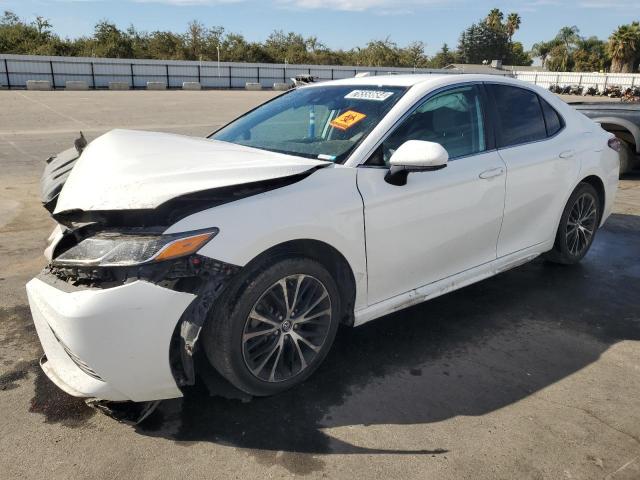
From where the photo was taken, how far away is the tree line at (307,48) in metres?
53.1

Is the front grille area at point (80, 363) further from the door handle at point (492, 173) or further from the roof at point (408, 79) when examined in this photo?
the door handle at point (492, 173)

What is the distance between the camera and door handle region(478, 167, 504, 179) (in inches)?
140

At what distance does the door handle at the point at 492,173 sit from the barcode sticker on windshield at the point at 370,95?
2.69 feet

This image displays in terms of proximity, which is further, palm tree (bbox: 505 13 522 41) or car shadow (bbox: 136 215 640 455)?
palm tree (bbox: 505 13 522 41)

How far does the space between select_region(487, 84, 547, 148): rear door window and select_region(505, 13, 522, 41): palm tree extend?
11518 centimetres

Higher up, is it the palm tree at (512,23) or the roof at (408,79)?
the palm tree at (512,23)

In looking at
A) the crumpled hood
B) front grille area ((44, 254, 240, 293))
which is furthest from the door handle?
front grille area ((44, 254, 240, 293))

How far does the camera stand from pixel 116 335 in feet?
7.64

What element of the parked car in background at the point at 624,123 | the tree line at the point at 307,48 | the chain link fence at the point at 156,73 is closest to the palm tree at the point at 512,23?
the tree line at the point at 307,48

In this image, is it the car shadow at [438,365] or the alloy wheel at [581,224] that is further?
the alloy wheel at [581,224]

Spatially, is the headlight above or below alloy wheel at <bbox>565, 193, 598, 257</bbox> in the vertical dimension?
above

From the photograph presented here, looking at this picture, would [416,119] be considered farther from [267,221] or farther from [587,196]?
[587,196]

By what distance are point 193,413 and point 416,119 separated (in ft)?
7.02

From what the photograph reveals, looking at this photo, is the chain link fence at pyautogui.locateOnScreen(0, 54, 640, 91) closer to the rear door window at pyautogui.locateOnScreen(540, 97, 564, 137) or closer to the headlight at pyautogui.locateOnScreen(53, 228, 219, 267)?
the rear door window at pyautogui.locateOnScreen(540, 97, 564, 137)
